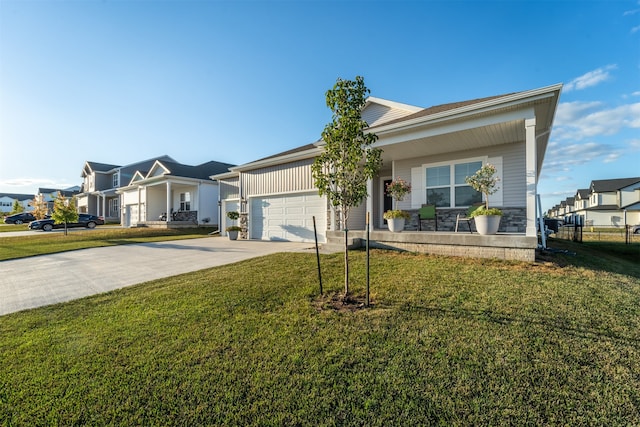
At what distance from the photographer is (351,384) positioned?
7.48ft

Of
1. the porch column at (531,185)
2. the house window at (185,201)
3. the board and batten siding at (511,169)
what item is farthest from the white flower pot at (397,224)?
the house window at (185,201)

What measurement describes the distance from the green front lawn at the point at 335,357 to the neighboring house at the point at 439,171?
2439mm

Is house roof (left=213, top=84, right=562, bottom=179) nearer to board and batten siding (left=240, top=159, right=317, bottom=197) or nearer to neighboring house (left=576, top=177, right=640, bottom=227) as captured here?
board and batten siding (left=240, top=159, right=317, bottom=197)

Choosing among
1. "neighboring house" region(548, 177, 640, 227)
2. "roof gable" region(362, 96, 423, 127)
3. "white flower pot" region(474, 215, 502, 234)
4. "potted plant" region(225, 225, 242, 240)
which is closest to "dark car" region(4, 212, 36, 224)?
"potted plant" region(225, 225, 242, 240)

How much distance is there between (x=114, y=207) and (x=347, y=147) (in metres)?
36.4

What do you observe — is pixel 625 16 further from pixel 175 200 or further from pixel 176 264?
pixel 175 200

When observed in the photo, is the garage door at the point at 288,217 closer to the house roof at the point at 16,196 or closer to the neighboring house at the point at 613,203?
the neighboring house at the point at 613,203

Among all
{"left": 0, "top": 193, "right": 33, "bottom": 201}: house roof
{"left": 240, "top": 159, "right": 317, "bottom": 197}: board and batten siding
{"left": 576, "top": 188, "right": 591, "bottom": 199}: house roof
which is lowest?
{"left": 240, "top": 159, "right": 317, "bottom": 197}: board and batten siding

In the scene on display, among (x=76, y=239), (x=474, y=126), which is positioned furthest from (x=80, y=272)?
(x=474, y=126)

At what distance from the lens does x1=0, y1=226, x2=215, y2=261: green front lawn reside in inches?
411

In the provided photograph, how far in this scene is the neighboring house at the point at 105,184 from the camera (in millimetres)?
30734

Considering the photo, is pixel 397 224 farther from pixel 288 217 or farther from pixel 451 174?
pixel 288 217

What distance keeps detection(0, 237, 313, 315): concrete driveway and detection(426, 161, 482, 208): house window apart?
707 centimetres

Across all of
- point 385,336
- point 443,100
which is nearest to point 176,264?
point 385,336
